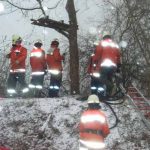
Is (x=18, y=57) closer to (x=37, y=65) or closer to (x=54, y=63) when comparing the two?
(x=37, y=65)

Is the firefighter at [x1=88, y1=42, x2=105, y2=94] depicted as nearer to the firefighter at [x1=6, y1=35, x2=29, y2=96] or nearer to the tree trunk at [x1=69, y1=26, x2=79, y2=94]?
the firefighter at [x1=6, y1=35, x2=29, y2=96]

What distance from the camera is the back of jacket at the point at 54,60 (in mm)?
14594

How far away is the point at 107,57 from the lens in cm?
1330

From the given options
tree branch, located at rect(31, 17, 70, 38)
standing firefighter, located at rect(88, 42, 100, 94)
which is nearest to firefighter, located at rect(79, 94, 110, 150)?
standing firefighter, located at rect(88, 42, 100, 94)

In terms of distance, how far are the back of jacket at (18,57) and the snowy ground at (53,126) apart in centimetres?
119

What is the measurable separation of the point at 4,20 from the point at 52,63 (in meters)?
97.9

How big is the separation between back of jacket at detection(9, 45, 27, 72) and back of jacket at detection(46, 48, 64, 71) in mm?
830

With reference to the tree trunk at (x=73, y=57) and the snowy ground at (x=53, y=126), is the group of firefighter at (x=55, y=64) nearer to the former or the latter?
the snowy ground at (x=53, y=126)

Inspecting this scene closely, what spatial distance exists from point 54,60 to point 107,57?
84.2 inches

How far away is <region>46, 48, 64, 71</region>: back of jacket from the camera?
575 inches

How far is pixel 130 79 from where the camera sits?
19.9 meters

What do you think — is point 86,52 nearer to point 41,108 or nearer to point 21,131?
point 41,108

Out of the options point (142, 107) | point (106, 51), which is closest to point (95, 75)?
point (106, 51)

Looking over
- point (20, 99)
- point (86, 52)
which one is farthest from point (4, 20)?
point (20, 99)
